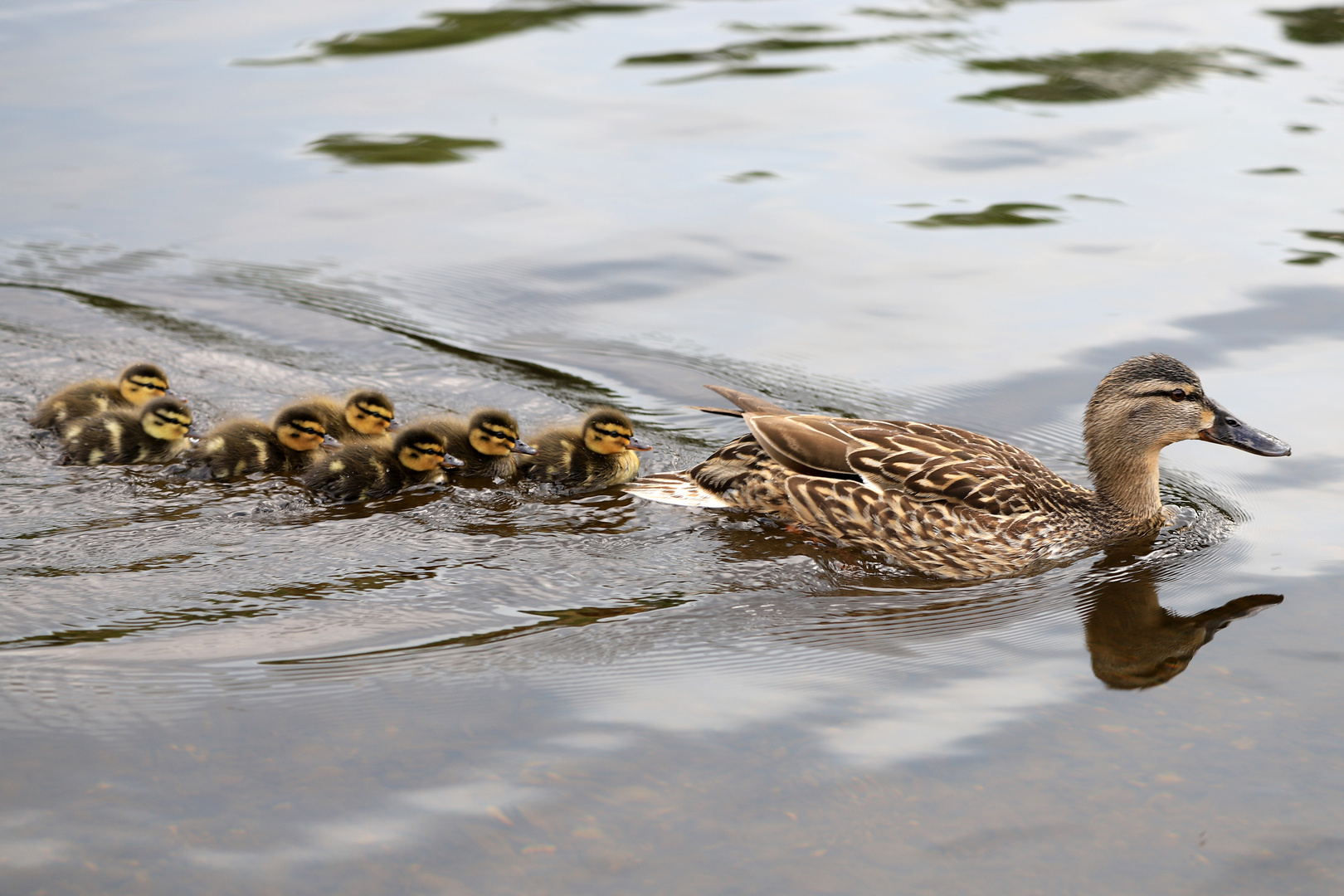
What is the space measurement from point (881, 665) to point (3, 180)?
613 centimetres

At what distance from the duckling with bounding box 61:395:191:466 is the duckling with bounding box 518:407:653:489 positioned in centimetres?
122

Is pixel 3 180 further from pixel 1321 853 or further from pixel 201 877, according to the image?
pixel 1321 853

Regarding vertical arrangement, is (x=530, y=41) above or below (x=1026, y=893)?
above

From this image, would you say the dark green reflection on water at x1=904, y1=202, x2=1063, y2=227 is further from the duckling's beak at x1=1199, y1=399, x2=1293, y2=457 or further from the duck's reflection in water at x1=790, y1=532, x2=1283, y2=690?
the duck's reflection in water at x1=790, y1=532, x2=1283, y2=690

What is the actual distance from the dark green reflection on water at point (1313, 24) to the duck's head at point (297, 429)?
27.7ft

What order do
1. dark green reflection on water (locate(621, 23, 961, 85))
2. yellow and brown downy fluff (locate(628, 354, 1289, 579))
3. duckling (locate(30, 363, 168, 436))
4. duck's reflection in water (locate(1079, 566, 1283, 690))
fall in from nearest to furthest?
duck's reflection in water (locate(1079, 566, 1283, 690)) < yellow and brown downy fluff (locate(628, 354, 1289, 579)) < duckling (locate(30, 363, 168, 436)) < dark green reflection on water (locate(621, 23, 961, 85))

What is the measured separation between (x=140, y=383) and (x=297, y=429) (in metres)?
0.77

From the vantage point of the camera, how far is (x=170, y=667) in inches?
146

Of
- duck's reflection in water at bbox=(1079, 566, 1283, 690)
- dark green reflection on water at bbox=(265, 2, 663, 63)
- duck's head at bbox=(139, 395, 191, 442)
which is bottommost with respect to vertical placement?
duck's reflection in water at bbox=(1079, 566, 1283, 690)

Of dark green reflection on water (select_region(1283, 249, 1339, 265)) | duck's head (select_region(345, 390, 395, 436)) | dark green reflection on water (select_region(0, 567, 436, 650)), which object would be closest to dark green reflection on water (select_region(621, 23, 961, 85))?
dark green reflection on water (select_region(1283, 249, 1339, 265))

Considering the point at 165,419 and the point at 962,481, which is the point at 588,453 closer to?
the point at 962,481

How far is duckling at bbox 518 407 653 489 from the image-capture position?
5000 millimetres

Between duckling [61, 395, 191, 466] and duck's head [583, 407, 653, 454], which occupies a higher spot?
duckling [61, 395, 191, 466]

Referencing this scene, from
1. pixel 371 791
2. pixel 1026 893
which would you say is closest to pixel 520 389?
pixel 371 791
